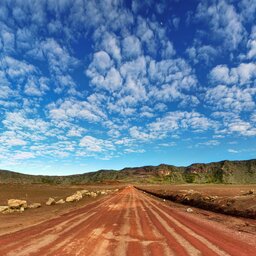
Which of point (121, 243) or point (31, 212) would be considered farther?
point (31, 212)

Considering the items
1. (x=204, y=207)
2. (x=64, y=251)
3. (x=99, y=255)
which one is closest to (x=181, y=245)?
(x=99, y=255)

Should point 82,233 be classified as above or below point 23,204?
below

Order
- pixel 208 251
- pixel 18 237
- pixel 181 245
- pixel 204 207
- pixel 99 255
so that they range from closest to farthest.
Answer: pixel 99 255 → pixel 208 251 → pixel 181 245 → pixel 18 237 → pixel 204 207

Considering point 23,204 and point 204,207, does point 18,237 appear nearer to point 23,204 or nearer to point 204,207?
point 23,204

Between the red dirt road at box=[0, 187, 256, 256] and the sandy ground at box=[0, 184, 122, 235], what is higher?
the sandy ground at box=[0, 184, 122, 235]

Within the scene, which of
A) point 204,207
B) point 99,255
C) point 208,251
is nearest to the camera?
point 99,255

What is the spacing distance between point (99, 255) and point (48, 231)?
616 centimetres

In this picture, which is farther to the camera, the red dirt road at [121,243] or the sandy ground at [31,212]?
the sandy ground at [31,212]

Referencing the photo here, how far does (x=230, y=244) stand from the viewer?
490 inches

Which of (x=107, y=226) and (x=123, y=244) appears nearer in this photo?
(x=123, y=244)

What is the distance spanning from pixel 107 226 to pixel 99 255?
7077 millimetres

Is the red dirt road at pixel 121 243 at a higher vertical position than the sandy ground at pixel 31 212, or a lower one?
lower

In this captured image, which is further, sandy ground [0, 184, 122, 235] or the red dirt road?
sandy ground [0, 184, 122, 235]

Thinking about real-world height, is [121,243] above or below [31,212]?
below
